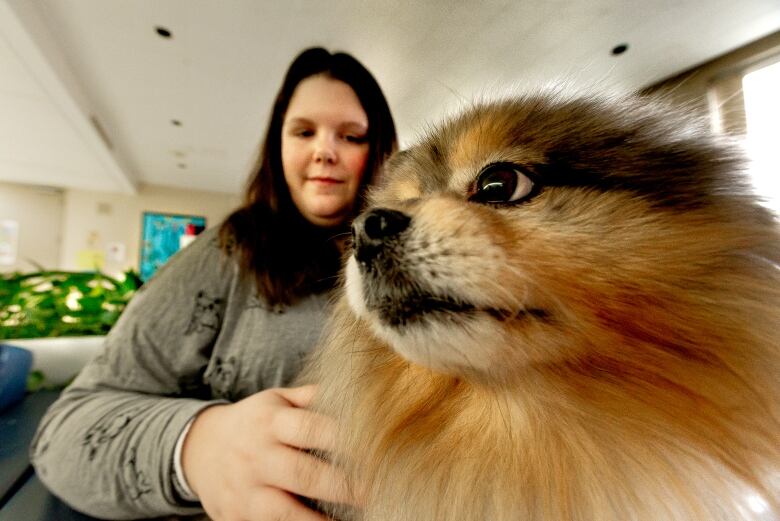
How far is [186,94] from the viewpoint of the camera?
11.4ft

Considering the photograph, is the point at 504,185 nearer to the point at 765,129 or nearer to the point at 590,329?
the point at 590,329

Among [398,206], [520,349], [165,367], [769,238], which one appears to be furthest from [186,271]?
[769,238]

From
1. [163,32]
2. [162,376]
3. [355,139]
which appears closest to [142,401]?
[162,376]

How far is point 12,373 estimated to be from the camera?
141 cm

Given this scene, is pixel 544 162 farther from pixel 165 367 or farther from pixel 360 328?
pixel 165 367

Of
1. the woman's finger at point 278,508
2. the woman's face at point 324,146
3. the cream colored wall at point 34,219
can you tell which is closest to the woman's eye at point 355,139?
the woman's face at point 324,146

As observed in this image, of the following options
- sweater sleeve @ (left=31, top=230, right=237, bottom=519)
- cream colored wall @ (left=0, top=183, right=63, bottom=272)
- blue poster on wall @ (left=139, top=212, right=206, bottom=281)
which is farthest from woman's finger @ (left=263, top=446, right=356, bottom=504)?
cream colored wall @ (left=0, top=183, right=63, bottom=272)

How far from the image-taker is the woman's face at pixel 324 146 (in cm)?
113

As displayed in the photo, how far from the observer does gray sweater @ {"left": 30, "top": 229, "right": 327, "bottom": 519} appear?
69 cm

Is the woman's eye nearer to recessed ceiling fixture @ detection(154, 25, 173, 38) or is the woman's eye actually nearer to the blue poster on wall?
recessed ceiling fixture @ detection(154, 25, 173, 38)

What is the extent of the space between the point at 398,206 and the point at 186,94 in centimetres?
369

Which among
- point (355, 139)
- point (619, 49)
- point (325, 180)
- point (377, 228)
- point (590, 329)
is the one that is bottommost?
point (590, 329)

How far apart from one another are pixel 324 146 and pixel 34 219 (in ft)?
26.1

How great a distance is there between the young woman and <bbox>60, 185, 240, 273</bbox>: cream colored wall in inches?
239
